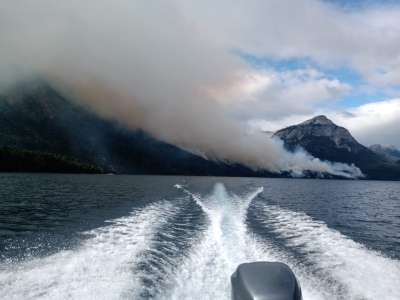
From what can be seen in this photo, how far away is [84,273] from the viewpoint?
12.2 meters

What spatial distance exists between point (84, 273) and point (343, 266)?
11.7 metres

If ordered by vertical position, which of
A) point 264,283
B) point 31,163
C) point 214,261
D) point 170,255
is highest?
point 31,163

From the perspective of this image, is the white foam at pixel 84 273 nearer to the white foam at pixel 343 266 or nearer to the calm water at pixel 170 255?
the calm water at pixel 170 255

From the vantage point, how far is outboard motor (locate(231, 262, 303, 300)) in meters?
8.05

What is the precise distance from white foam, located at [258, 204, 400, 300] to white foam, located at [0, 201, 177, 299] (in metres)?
7.57

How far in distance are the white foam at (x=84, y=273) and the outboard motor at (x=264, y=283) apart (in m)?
4.05

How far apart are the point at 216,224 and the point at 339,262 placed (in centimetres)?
1034

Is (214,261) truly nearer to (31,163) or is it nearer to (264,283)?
(264,283)

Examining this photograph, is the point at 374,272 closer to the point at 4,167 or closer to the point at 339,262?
the point at 339,262

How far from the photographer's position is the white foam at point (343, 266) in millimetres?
12052

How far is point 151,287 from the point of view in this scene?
11461 mm

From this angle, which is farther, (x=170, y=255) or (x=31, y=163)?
(x=31, y=163)

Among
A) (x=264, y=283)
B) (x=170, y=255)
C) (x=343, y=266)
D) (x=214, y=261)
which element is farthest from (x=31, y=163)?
(x=264, y=283)

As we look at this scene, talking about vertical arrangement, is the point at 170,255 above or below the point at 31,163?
below
